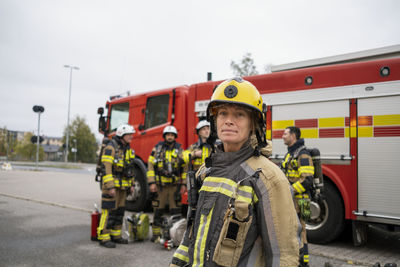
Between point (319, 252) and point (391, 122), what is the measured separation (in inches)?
91.6

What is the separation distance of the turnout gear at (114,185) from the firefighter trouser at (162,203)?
0.60m

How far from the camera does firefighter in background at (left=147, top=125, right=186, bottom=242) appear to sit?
5.87 metres

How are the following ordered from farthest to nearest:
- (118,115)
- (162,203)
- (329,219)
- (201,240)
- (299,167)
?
(118,115) → (162,203) → (329,219) → (299,167) → (201,240)

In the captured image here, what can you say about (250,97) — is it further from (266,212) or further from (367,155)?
(367,155)

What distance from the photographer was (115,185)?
5.77m

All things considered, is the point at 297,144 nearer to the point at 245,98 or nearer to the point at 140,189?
the point at 245,98

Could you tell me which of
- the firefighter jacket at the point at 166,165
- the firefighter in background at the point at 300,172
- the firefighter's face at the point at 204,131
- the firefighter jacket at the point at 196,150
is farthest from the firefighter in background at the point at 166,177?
the firefighter in background at the point at 300,172

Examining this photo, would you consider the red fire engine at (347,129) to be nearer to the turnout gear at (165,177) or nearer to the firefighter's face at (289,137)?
the firefighter's face at (289,137)

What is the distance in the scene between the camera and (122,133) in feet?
19.3

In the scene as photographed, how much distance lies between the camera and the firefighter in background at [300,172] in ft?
13.5

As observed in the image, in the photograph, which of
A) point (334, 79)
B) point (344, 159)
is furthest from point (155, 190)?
point (334, 79)

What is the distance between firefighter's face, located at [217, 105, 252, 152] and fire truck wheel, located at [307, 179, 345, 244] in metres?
4.24

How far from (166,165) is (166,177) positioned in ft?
0.77

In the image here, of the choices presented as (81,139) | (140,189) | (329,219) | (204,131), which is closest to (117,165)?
(204,131)
